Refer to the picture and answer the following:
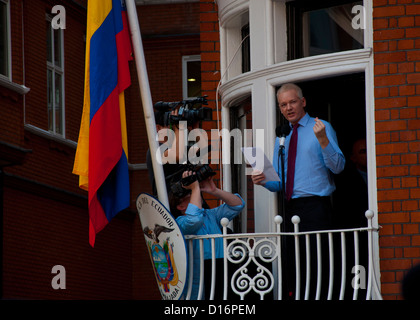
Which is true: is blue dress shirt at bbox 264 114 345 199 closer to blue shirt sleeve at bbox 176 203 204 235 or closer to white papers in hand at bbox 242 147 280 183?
white papers in hand at bbox 242 147 280 183

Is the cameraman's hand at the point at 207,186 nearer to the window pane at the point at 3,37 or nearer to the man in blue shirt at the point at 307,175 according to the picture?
the man in blue shirt at the point at 307,175

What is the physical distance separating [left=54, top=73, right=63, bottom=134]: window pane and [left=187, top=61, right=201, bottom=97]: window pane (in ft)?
13.4

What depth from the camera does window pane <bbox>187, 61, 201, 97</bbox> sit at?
78.3ft

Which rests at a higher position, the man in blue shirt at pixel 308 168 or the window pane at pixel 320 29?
the window pane at pixel 320 29

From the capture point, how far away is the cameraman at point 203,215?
862 centimetres

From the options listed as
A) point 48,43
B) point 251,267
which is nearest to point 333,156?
point 251,267

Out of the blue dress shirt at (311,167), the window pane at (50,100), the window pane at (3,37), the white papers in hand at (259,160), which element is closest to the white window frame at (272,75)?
the blue dress shirt at (311,167)

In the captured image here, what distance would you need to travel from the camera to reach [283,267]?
345 inches

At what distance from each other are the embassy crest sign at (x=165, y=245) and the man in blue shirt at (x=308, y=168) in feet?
2.62

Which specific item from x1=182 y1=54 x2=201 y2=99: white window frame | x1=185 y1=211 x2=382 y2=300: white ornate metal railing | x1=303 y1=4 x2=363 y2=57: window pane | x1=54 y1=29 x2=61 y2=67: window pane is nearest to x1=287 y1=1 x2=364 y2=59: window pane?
x1=303 y1=4 x2=363 y2=57: window pane

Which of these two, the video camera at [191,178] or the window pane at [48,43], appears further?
the window pane at [48,43]

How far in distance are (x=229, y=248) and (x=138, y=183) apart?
582 inches
